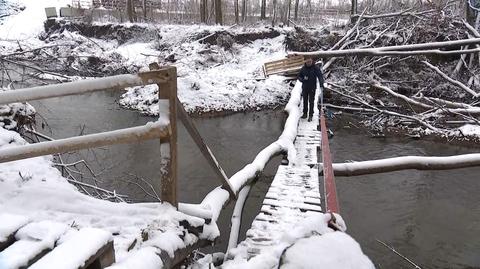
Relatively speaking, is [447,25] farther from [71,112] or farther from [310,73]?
[71,112]

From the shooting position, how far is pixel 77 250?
202cm

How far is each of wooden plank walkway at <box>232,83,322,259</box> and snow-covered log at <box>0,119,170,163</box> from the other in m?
1.49

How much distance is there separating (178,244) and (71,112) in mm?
13293

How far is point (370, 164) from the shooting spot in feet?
23.7

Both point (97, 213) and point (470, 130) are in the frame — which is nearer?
point (97, 213)

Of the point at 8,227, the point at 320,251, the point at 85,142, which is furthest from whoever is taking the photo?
the point at 85,142

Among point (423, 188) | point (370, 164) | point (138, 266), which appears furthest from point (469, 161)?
point (138, 266)

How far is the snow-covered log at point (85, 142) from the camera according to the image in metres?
2.69

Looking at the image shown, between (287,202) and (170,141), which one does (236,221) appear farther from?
(170,141)

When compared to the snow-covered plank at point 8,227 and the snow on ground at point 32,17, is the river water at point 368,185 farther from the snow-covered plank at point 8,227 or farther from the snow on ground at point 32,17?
the snow on ground at point 32,17

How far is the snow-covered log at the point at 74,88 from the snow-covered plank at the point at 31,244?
0.79m

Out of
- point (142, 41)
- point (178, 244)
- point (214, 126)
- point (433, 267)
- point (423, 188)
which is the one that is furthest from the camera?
point (142, 41)

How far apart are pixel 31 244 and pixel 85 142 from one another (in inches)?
34.6

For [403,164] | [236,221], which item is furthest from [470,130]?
[236,221]
